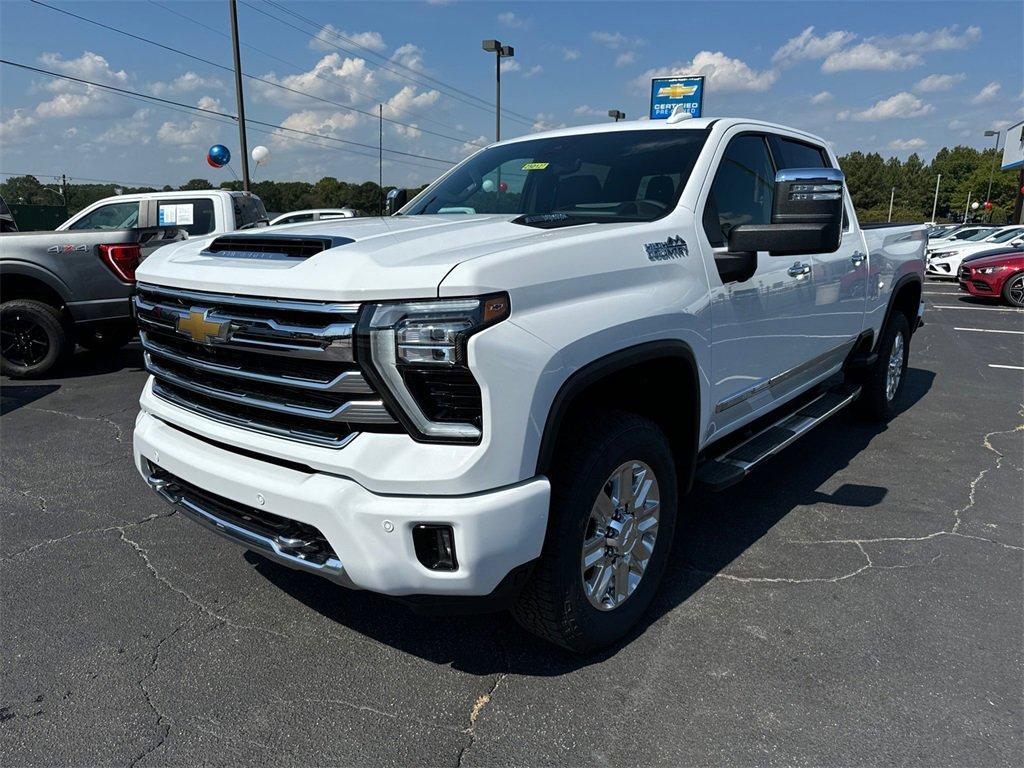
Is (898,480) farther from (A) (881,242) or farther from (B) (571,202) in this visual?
(B) (571,202)

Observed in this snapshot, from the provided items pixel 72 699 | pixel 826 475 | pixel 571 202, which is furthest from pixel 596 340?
pixel 826 475

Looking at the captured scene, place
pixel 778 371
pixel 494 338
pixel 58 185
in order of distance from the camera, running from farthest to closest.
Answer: pixel 58 185
pixel 778 371
pixel 494 338

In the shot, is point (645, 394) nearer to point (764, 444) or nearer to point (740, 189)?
point (764, 444)

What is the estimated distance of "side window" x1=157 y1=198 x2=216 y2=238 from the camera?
9000 mm

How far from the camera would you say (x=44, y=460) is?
16.1 ft

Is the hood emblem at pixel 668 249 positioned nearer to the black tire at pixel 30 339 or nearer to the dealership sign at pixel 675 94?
the black tire at pixel 30 339

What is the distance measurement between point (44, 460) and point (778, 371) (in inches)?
184

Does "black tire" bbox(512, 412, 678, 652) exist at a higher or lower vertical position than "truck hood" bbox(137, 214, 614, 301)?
lower

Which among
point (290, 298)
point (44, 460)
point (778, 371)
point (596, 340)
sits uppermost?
point (290, 298)

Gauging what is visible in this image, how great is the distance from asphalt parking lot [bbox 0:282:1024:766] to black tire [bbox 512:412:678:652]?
0.59ft

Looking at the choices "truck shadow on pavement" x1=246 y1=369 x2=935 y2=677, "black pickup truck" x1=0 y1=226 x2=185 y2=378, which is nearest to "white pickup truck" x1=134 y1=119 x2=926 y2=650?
"truck shadow on pavement" x1=246 y1=369 x2=935 y2=677

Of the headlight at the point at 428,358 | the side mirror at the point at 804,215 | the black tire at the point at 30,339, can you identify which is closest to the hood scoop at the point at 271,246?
the headlight at the point at 428,358

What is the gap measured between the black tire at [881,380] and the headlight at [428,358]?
14.2 ft

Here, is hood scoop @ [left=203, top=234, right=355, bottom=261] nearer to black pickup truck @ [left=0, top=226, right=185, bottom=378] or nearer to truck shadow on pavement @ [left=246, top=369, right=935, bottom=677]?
truck shadow on pavement @ [left=246, top=369, right=935, bottom=677]
